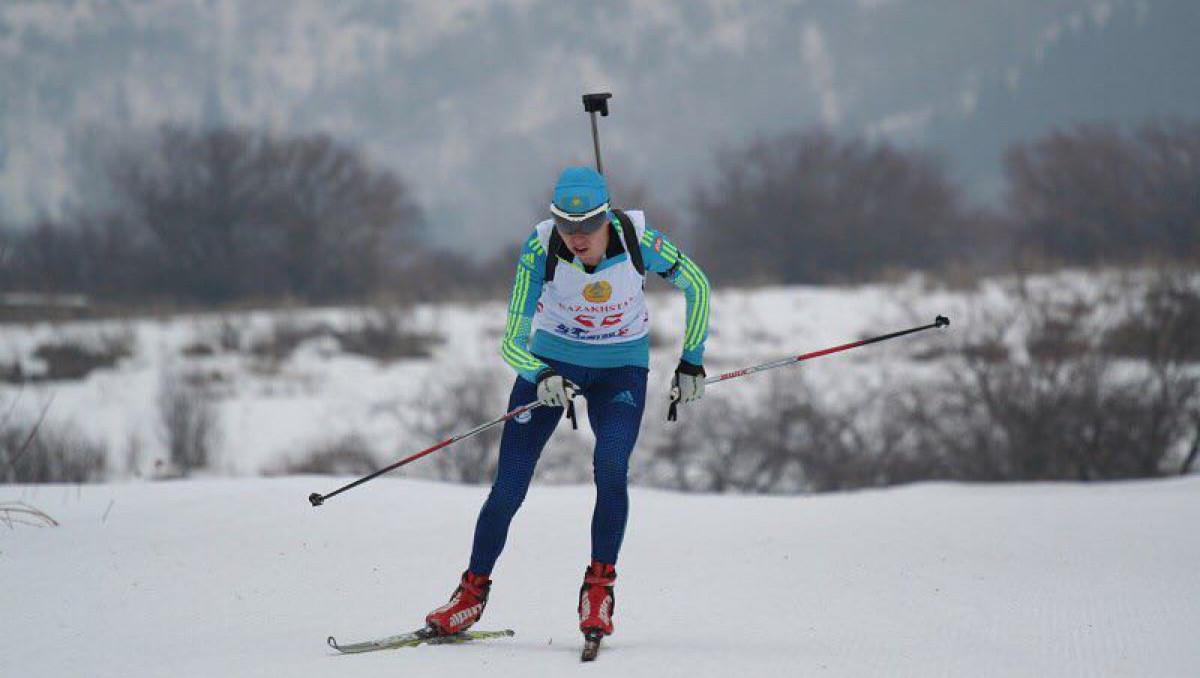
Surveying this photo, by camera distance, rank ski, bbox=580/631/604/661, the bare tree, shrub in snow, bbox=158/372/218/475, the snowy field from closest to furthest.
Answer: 1. ski, bbox=580/631/604/661
2. shrub in snow, bbox=158/372/218/475
3. the snowy field
4. the bare tree

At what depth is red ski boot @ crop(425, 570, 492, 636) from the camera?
4.56 metres

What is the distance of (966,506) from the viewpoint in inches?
323

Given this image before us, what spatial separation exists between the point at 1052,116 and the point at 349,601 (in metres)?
142

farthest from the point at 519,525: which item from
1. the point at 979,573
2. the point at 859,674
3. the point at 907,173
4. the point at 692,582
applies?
the point at 907,173

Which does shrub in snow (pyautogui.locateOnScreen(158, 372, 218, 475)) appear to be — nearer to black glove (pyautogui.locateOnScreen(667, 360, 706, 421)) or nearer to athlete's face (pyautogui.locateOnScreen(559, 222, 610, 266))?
black glove (pyautogui.locateOnScreen(667, 360, 706, 421))

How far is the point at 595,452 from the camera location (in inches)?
182

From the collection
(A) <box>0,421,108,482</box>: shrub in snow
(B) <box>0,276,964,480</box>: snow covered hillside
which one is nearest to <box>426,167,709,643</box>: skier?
(A) <box>0,421,108,482</box>: shrub in snow

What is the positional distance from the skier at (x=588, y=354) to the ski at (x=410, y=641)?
1.4 inches

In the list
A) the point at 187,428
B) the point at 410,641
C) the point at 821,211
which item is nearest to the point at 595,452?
the point at 410,641

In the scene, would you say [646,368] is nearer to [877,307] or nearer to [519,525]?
[519,525]

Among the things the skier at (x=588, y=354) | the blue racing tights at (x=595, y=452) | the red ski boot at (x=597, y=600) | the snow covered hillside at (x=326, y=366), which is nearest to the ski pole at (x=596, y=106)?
the skier at (x=588, y=354)

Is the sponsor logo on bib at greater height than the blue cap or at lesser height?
lesser

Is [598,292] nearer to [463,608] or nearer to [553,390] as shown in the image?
[553,390]

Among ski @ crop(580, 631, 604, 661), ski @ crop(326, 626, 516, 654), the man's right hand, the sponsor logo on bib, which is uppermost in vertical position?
the sponsor logo on bib
